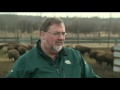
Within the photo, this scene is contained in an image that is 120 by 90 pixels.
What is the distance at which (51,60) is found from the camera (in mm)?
2186

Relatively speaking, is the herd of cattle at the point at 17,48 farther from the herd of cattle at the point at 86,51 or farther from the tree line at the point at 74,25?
the tree line at the point at 74,25

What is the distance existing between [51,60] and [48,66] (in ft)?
0.23

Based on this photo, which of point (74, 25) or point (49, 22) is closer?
point (49, 22)

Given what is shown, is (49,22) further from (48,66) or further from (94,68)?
(94,68)

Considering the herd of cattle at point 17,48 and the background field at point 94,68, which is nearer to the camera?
A: the background field at point 94,68

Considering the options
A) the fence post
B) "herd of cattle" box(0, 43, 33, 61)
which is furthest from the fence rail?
the fence post

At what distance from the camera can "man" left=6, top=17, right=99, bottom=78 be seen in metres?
2.09

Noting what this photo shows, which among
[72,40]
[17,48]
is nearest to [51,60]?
[72,40]

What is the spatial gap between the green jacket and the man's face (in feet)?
0.22

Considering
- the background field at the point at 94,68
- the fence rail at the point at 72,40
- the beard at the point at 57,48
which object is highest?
the beard at the point at 57,48

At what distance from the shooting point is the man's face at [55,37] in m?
2.15

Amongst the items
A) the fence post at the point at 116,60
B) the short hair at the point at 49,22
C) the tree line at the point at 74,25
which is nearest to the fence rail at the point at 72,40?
the tree line at the point at 74,25
